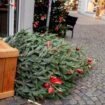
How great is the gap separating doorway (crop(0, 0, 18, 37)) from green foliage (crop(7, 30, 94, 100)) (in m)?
3.15

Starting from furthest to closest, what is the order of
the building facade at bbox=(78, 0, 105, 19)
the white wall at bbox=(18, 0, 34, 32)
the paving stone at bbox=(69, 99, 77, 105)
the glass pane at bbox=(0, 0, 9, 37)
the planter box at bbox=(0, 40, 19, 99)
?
the building facade at bbox=(78, 0, 105, 19)
the white wall at bbox=(18, 0, 34, 32)
the glass pane at bbox=(0, 0, 9, 37)
the paving stone at bbox=(69, 99, 77, 105)
the planter box at bbox=(0, 40, 19, 99)

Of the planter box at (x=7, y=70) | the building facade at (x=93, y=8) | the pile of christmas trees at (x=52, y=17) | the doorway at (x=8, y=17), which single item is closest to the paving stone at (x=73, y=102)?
the planter box at (x=7, y=70)

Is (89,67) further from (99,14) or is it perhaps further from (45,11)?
(99,14)

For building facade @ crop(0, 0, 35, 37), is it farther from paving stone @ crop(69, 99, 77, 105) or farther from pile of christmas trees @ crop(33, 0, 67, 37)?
paving stone @ crop(69, 99, 77, 105)

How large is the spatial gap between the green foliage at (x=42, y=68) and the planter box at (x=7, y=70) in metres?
0.19

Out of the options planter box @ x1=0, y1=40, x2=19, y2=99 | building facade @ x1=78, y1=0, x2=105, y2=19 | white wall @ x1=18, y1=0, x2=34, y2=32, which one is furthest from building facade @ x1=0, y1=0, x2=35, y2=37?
building facade @ x1=78, y1=0, x2=105, y2=19

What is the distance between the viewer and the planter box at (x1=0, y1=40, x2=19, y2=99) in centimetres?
480

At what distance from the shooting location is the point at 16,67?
523 cm

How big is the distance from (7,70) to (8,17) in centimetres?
488

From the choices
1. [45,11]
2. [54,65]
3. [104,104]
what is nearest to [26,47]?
[54,65]

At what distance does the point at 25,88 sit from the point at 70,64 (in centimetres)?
126

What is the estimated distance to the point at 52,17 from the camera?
11.6m

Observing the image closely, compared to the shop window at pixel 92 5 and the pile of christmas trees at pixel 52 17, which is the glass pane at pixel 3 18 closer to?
the pile of christmas trees at pixel 52 17

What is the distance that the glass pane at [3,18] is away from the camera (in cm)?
937
